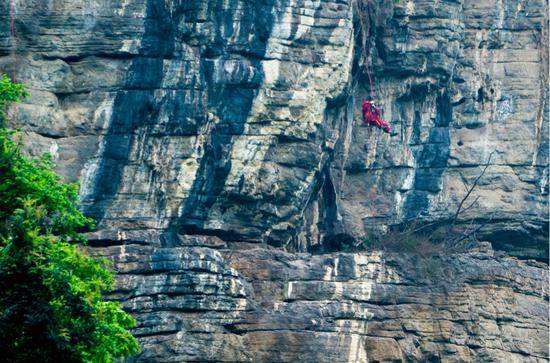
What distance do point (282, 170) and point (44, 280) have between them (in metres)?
12.1

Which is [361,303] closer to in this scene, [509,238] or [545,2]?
[509,238]

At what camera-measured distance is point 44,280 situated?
29.8m

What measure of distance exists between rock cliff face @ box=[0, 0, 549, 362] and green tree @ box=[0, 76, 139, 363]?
388 centimetres

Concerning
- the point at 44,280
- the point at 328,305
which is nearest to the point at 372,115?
the point at 328,305

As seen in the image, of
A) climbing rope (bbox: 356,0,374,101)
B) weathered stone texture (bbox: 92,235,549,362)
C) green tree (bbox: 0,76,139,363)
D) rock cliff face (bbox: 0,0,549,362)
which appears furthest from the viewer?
climbing rope (bbox: 356,0,374,101)

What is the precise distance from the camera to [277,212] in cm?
4106

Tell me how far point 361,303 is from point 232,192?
12.8 ft

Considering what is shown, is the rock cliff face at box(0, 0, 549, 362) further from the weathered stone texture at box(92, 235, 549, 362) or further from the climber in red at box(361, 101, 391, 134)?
the climber in red at box(361, 101, 391, 134)

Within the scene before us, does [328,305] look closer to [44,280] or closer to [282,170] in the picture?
[282,170]

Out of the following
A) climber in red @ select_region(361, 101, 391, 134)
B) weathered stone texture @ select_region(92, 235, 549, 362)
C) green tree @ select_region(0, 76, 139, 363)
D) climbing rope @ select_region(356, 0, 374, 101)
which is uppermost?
climbing rope @ select_region(356, 0, 374, 101)

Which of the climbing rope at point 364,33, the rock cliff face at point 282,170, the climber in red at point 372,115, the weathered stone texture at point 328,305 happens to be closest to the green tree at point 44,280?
the weathered stone texture at point 328,305

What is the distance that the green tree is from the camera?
95.0 feet

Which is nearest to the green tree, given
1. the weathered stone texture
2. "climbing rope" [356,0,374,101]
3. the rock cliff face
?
the weathered stone texture

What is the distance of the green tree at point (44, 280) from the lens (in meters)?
29.0
